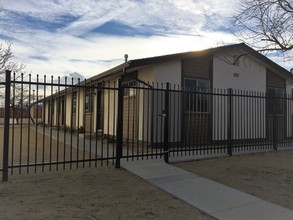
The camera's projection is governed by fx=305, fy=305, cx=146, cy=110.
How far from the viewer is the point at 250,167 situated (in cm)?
817

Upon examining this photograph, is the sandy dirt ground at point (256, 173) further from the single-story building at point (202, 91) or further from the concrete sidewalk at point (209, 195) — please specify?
the single-story building at point (202, 91)

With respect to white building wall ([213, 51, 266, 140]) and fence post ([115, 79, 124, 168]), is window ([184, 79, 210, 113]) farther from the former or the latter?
fence post ([115, 79, 124, 168])

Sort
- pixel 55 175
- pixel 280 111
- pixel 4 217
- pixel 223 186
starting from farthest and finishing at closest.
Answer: pixel 280 111 → pixel 55 175 → pixel 223 186 → pixel 4 217

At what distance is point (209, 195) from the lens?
5.58 meters

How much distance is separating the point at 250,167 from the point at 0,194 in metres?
6.05

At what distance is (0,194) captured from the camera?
5.29 meters

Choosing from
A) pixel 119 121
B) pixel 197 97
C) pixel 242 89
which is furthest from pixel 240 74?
pixel 119 121

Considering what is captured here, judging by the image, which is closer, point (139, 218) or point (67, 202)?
point (139, 218)

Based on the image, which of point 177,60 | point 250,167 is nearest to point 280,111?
point 177,60

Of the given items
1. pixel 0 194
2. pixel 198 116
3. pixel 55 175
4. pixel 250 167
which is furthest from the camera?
pixel 198 116

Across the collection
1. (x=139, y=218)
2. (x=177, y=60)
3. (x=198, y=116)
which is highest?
(x=177, y=60)

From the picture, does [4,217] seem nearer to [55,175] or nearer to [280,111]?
[55,175]

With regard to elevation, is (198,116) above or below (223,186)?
above

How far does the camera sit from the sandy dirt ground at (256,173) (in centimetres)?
588
